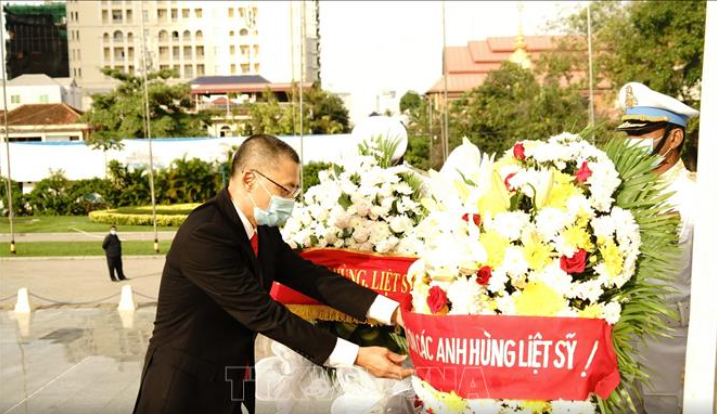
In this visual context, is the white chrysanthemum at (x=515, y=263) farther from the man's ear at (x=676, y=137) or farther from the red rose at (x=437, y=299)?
the man's ear at (x=676, y=137)

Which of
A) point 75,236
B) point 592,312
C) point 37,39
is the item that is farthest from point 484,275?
point 37,39

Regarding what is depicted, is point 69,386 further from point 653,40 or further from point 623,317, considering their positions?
point 653,40

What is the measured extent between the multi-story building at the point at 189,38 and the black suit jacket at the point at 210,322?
3048 inches

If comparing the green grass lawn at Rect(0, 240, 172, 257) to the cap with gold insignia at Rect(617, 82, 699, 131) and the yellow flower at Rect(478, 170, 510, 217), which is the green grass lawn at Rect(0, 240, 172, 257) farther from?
the yellow flower at Rect(478, 170, 510, 217)

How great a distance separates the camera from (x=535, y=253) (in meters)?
2.02

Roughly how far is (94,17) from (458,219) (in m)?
90.1

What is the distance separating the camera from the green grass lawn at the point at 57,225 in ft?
76.5

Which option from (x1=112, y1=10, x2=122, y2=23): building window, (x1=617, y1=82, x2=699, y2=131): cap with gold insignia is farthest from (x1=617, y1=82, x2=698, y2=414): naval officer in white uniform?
(x1=112, y1=10, x2=122, y2=23): building window

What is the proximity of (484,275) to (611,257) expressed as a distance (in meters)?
0.35

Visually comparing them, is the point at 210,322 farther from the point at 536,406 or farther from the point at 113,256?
the point at 113,256

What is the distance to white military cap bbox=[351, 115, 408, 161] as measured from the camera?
350cm

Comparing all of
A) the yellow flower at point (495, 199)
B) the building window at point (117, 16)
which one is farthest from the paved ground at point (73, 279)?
the building window at point (117, 16)

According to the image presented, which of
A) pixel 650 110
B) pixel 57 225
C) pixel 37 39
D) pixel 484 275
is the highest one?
pixel 37 39

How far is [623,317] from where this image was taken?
6.84 ft
